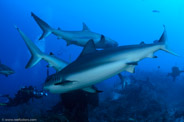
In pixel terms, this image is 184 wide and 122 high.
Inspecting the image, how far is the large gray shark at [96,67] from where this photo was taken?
3984 millimetres

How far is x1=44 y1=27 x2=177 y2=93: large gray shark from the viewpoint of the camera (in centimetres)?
398

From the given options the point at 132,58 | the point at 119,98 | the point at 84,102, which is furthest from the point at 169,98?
the point at 132,58

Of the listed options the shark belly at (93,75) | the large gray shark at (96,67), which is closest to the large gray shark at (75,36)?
the large gray shark at (96,67)

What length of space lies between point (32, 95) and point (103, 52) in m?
6.84

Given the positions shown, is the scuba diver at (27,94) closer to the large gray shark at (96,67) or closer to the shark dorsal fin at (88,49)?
the large gray shark at (96,67)

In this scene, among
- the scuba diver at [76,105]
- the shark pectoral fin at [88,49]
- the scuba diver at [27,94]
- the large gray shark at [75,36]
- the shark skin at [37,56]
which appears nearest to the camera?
the shark pectoral fin at [88,49]

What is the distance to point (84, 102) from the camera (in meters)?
7.76

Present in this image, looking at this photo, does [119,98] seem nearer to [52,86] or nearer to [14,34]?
[52,86]

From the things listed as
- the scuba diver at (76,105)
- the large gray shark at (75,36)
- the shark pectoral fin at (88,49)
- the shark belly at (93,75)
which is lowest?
the scuba diver at (76,105)

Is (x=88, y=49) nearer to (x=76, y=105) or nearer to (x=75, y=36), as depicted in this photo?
(x=75, y=36)

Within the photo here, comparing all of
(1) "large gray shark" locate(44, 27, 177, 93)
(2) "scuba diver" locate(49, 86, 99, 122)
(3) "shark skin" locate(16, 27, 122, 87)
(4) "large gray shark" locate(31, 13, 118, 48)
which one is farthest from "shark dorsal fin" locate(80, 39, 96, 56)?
(2) "scuba diver" locate(49, 86, 99, 122)

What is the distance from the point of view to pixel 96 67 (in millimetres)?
3951

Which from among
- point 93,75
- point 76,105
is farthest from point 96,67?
point 76,105

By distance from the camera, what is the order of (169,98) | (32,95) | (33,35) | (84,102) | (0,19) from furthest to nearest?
(33,35), (0,19), (169,98), (32,95), (84,102)
